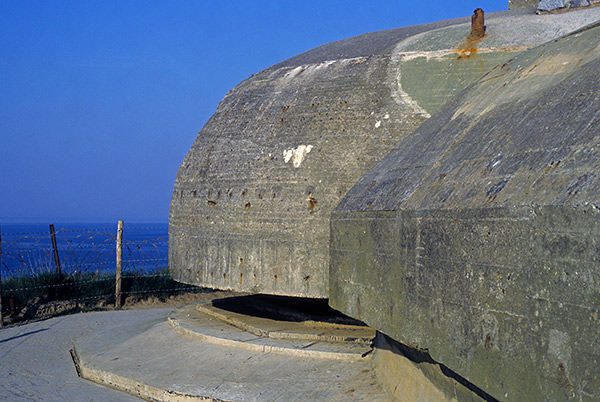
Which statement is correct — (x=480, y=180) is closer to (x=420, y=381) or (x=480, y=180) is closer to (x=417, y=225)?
(x=417, y=225)

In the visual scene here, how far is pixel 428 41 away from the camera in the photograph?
21.6ft

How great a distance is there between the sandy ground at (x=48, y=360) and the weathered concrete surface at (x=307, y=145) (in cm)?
164

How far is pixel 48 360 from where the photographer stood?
7.07 meters

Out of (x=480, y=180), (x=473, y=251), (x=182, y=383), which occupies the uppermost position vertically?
(x=480, y=180)

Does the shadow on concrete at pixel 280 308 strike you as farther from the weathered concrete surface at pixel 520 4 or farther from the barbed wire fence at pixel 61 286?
the weathered concrete surface at pixel 520 4

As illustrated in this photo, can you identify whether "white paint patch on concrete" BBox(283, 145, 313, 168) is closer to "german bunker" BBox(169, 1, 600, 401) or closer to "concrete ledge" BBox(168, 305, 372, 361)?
"german bunker" BBox(169, 1, 600, 401)

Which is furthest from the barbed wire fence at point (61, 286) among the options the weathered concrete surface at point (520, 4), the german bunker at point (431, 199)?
the weathered concrete surface at point (520, 4)

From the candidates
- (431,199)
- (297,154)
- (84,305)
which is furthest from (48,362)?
(431,199)

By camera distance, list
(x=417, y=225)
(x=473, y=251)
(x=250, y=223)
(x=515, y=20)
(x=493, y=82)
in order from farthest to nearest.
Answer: (x=515, y=20) → (x=250, y=223) → (x=493, y=82) → (x=417, y=225) → (x=473, y=251)

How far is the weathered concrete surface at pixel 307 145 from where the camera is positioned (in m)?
5.93

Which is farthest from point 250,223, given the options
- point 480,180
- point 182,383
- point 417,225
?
point 480,180

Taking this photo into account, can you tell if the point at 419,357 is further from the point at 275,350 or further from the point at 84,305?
the point at 84,305

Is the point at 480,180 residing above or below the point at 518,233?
above

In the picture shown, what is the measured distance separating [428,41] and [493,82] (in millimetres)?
2684
